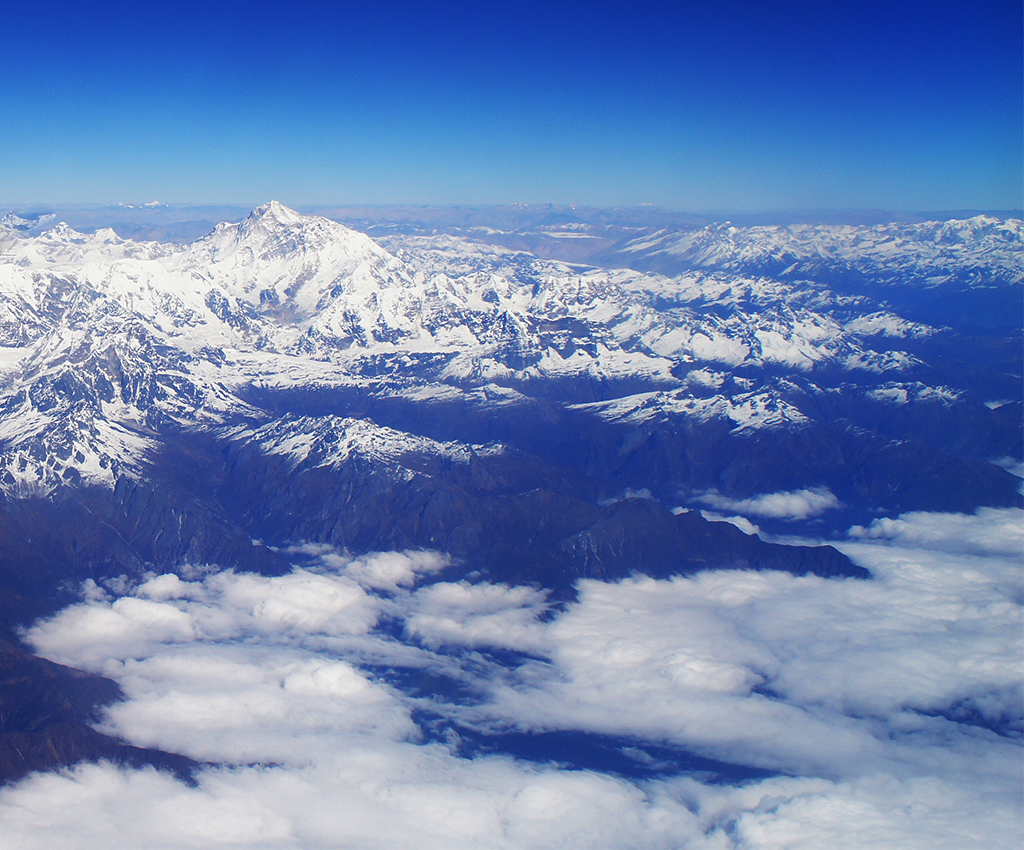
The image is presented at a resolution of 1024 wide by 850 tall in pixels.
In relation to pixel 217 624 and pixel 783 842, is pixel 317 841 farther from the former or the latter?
pixel 217 624

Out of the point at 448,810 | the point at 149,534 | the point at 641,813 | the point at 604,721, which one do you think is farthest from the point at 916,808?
the point at 149,534

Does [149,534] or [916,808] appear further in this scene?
[149,534]

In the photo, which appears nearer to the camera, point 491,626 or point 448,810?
point 448,810

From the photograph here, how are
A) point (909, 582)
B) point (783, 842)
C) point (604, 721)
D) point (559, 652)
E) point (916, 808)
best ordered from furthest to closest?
point (909, 582) → point (559, 652) → point (604, 721) → point (916, 808) → point (783, 842)

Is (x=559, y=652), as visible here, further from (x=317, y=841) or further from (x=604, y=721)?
(x=317, y=841)

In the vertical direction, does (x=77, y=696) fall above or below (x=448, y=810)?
above

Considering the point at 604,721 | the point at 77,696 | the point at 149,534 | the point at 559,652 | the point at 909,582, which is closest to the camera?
the point at 77,696

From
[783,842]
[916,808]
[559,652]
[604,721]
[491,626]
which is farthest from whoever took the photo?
[491,626]

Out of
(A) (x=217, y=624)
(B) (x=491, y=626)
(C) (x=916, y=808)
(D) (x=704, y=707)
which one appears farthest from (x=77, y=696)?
(C) (x=916, y=808)

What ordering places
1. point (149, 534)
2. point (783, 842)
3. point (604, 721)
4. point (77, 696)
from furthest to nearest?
point (149, 534), point (604, 721), point (77, 696), point (783, 842)
